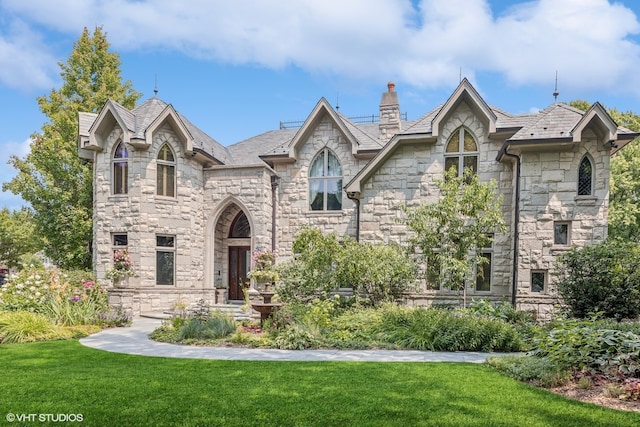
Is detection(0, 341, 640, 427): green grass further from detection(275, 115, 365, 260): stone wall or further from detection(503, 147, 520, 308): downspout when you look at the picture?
detection(275, 115, 365, 260): stone wall

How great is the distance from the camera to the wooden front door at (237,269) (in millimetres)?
17484

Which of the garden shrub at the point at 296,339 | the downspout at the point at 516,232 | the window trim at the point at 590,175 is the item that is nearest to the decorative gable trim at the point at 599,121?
the window trim at the point at 590,175

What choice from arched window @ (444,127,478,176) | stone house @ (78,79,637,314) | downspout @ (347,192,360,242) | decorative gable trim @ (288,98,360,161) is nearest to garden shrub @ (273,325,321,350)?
stone house @ (78,79,637,314)

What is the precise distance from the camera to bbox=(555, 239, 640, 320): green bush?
9867 mm

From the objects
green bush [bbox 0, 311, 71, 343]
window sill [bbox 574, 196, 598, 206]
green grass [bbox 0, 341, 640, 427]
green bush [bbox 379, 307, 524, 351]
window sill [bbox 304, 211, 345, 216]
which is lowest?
green bush [bbox 0, 311, 71, 343]

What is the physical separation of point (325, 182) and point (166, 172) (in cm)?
629

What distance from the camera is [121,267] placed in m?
14.5

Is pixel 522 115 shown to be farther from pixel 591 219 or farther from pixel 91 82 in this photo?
pixel 91 82

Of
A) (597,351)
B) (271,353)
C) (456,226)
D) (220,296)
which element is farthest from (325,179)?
(597,351)

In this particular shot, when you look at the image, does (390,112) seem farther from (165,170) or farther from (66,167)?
(66,167)

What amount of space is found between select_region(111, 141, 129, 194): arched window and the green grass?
9.43 meters

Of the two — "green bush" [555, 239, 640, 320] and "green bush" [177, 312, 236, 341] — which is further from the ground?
"green bush" [555, 239, 640, 320]

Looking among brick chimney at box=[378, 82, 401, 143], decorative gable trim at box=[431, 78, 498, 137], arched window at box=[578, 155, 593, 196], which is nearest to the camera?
arched window at box=[578, 155, 593, 196]

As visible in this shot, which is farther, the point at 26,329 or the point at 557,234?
the point at 557,234
